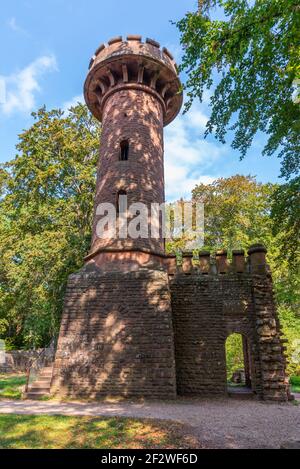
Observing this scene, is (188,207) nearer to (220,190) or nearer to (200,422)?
(220,190)

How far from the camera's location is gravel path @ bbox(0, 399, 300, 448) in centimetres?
450

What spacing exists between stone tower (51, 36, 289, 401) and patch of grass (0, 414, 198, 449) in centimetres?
243

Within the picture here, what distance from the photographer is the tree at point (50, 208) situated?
→ 1625cm

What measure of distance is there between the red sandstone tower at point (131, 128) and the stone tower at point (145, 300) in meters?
0.04

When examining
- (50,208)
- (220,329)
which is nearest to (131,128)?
(220,329)

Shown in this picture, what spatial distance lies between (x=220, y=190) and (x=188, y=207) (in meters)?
2.82

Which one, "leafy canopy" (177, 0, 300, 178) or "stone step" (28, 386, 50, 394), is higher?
"leafy canopy" (177, 0, 300, 178)

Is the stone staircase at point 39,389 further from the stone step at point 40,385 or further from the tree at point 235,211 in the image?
the tree at point 235,211

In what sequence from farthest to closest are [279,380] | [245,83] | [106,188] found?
[106,188]
[279,380]
[245,83]

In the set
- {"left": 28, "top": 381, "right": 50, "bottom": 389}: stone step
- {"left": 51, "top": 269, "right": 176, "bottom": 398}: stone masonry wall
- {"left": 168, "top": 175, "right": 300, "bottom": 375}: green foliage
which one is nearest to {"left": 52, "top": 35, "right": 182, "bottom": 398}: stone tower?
{"left": 51, "top": 269, "right": 176, "bottom": 398}: stone masonry wall

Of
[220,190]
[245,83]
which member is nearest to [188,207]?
[220,190]

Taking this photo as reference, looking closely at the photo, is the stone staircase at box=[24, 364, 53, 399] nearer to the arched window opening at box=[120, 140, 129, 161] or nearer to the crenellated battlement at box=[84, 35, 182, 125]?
the arched window opening at box=[120, 140, 129, 161]

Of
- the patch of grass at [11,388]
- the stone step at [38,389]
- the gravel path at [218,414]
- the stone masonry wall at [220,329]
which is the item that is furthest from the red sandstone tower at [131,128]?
the patch of grass at [11,388]
